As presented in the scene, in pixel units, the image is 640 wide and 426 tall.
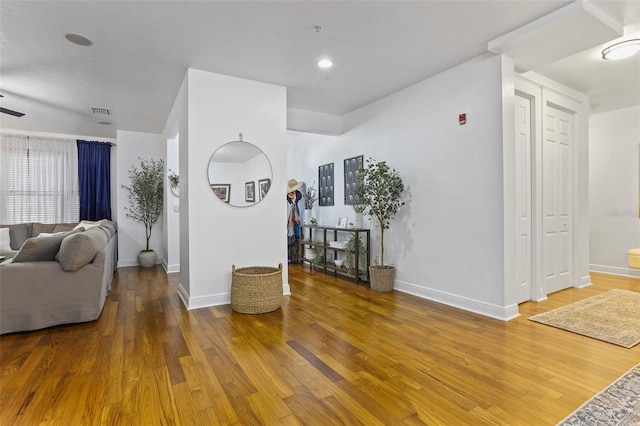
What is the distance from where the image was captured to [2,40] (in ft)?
9.48

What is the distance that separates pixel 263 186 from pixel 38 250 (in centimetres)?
226

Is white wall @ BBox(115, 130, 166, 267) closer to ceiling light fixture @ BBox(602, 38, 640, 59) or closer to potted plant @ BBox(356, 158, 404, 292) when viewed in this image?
potted plant @ BBox(356, 158, 404, 292)

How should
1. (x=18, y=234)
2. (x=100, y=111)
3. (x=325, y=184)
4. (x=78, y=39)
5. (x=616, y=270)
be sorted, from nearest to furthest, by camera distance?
(x=78, y=39), (x=100, y=111), (x=616, y=270), (x=18, y=234), (x=325, y=184)

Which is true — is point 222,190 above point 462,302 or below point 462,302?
above

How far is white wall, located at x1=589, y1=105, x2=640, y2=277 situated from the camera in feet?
16.3

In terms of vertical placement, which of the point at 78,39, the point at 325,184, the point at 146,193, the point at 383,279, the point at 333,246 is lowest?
the point at 383,279

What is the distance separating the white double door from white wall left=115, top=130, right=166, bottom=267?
596 centimetres

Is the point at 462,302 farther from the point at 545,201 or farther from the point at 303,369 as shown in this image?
the point at 303,369

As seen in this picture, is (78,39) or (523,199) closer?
(78,39)

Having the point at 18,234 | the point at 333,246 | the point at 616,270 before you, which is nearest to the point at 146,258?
the point at 18,234

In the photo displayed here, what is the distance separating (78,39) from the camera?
2.88 m

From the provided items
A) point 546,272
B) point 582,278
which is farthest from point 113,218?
point 582,278

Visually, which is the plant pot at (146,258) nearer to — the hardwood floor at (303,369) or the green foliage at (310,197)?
the hardwood floor at (303,369)

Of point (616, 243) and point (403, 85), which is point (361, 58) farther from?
point (616, 243)
